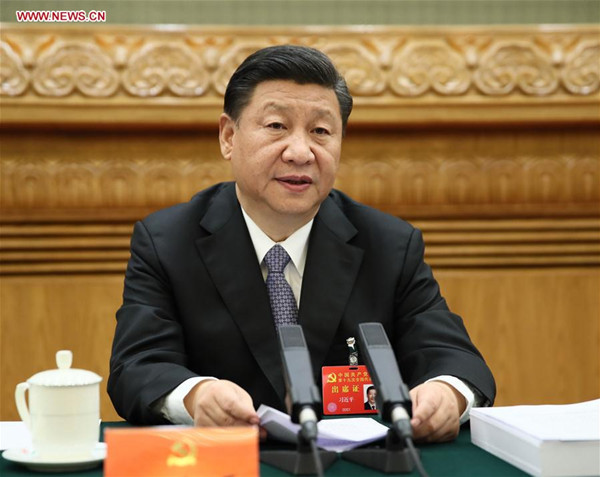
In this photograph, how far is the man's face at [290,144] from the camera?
1913mm

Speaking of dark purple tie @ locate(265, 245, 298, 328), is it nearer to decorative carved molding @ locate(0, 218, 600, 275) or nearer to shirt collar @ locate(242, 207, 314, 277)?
shirt collar @ locate(242, 207, 314, 277)

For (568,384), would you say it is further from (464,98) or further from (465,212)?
(464,98)

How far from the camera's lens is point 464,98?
9.17 feet

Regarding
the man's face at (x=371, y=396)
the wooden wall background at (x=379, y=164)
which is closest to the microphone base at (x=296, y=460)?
the man's face at (x=371, y=396)

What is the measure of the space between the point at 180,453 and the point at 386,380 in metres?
0.32

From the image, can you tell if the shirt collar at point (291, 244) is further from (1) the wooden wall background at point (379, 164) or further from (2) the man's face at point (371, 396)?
(1) the wooden wall background at point (379, 164)

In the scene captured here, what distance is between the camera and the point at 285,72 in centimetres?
193

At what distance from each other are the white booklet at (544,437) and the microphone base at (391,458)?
0.17m

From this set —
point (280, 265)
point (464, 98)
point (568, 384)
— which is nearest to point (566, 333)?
point (568, 384)

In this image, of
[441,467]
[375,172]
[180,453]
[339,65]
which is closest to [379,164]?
[375,172]

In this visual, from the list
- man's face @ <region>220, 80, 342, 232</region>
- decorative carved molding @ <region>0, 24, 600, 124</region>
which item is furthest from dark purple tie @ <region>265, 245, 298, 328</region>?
decorative carved molding @ <region>0, 24, 600, 124</region>

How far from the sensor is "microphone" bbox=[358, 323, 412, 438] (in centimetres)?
115

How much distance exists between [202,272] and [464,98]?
4.09 feet

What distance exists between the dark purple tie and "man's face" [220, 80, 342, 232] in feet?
0.38
